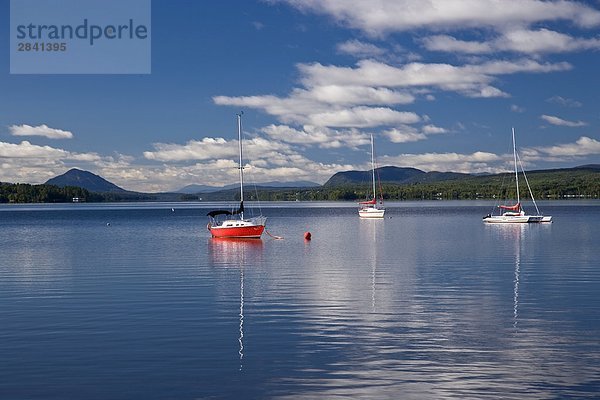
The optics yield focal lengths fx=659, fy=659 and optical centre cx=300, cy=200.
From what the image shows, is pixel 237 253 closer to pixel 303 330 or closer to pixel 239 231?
pixel 239 231

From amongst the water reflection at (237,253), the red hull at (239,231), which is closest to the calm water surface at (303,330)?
the water reflection at (237,253)

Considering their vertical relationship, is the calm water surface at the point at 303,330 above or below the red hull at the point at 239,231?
below

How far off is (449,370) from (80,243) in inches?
2363

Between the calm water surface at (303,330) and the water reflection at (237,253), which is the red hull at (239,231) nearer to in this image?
the water reflection at (237,253)

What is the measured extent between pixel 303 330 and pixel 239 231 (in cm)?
5068

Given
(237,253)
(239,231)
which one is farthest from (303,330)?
(239,231)

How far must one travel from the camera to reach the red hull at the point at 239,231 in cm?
7200

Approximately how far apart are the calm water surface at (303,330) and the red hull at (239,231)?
2565 cm

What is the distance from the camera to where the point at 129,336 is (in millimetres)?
21656

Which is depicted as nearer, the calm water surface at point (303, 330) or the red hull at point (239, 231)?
the calm water surface at point (303, 330)

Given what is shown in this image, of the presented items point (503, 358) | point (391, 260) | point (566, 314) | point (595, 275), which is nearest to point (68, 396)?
point (503, 358)

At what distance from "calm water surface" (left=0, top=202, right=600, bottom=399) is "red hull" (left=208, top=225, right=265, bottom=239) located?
2565 cm

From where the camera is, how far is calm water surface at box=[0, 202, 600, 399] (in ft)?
52.2

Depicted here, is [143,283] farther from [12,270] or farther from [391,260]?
[391,260]
